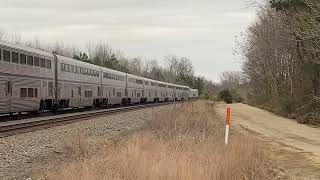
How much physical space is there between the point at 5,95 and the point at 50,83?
8248mm

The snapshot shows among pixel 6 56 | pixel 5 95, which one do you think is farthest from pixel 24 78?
pixel 5 95

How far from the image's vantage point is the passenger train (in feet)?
80.7

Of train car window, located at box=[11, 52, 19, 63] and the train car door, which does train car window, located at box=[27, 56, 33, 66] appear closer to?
train car window, located at box=[11, 52, 19, 63]

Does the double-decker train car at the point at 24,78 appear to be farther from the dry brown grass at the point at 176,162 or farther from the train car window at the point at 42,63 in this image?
the dry brown grass at the point at 176,162

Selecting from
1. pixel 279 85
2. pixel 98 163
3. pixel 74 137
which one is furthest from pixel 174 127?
pixel 279 85

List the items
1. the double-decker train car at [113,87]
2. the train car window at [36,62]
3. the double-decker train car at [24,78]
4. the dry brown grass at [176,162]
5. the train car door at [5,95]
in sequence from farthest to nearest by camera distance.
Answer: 1. the double-decker train car at [113,87]
2. the train car window at [36,62]
3. the double-decker train car at [24,78]
4. the train car door at [5,95]
5. the dry brown grass at [176,162]

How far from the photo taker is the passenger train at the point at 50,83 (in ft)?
80.7

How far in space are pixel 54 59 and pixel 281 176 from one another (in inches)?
910

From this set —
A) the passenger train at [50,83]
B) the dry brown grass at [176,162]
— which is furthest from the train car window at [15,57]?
the dry brown grass at [176,162]

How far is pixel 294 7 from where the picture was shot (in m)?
33.3

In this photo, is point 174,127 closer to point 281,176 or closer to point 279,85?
point 281,176

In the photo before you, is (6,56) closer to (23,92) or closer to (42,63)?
(23,92)

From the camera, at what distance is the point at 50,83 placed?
105 ft

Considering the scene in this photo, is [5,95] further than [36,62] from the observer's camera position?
No
